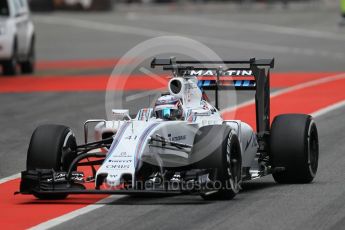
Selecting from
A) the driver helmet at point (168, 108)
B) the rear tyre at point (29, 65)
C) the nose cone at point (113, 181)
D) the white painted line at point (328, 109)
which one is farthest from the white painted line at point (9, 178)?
the rear tyre at point (29, 65)

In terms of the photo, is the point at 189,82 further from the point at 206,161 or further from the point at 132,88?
the point at 132,88

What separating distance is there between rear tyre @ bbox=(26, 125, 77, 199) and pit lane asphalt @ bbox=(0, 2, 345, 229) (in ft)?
2.23

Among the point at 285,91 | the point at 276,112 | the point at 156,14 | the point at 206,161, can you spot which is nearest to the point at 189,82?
the point at 206,161

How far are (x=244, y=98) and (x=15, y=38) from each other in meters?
9.36

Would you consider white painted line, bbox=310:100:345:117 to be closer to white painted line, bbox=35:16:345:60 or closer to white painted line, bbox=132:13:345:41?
white painted line, bbox=35:16:345:60

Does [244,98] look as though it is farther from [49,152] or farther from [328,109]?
[49,152]

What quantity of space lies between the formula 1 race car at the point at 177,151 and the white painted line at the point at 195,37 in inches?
961

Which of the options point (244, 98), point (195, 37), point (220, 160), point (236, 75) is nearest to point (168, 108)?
point (220, 160)

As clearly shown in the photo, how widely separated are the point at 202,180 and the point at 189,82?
4.89 feet

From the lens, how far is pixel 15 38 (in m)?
31.9

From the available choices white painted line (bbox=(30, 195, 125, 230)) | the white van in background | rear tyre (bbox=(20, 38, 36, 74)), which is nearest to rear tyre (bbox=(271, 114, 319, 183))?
white painted line (bbox=(30, 195, 125, 230))

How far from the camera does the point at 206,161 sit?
11.5 m

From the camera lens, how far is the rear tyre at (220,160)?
1151 cm

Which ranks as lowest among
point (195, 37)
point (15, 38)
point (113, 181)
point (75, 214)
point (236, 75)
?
point (195, 37)
